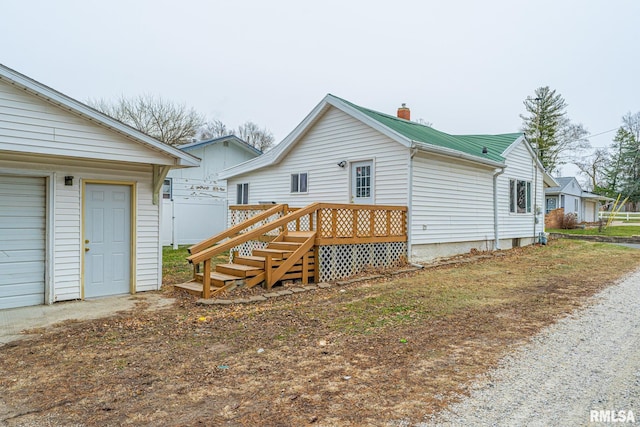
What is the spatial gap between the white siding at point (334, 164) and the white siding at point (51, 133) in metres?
6.31

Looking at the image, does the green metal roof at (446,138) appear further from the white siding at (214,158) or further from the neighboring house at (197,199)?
the white siding at (214,158)

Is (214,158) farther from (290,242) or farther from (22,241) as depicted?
(22,241)

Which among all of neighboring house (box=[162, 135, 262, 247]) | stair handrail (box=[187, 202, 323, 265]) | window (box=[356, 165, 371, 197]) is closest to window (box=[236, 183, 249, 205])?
neighboring house (box=[162, 135, 262, 247])

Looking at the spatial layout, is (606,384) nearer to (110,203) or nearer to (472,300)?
(472,300)

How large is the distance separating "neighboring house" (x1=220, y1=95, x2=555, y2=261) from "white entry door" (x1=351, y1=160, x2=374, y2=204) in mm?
29

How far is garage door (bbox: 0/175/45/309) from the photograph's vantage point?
621 centimetres

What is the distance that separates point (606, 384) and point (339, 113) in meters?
10.1

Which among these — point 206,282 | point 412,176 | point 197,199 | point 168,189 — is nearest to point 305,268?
point 206,282

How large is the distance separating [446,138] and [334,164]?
4033 mm

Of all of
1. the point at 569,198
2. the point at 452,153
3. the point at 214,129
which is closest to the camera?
the point at 452,153

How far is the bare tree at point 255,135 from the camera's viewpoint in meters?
41.2

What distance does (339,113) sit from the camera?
12125 mm

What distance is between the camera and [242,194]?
16.2 meters

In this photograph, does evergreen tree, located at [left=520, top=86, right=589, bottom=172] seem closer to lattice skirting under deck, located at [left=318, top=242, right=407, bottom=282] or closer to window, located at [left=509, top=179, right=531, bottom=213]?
window, located at [left=509, top=179, right=531, bottom=213]
